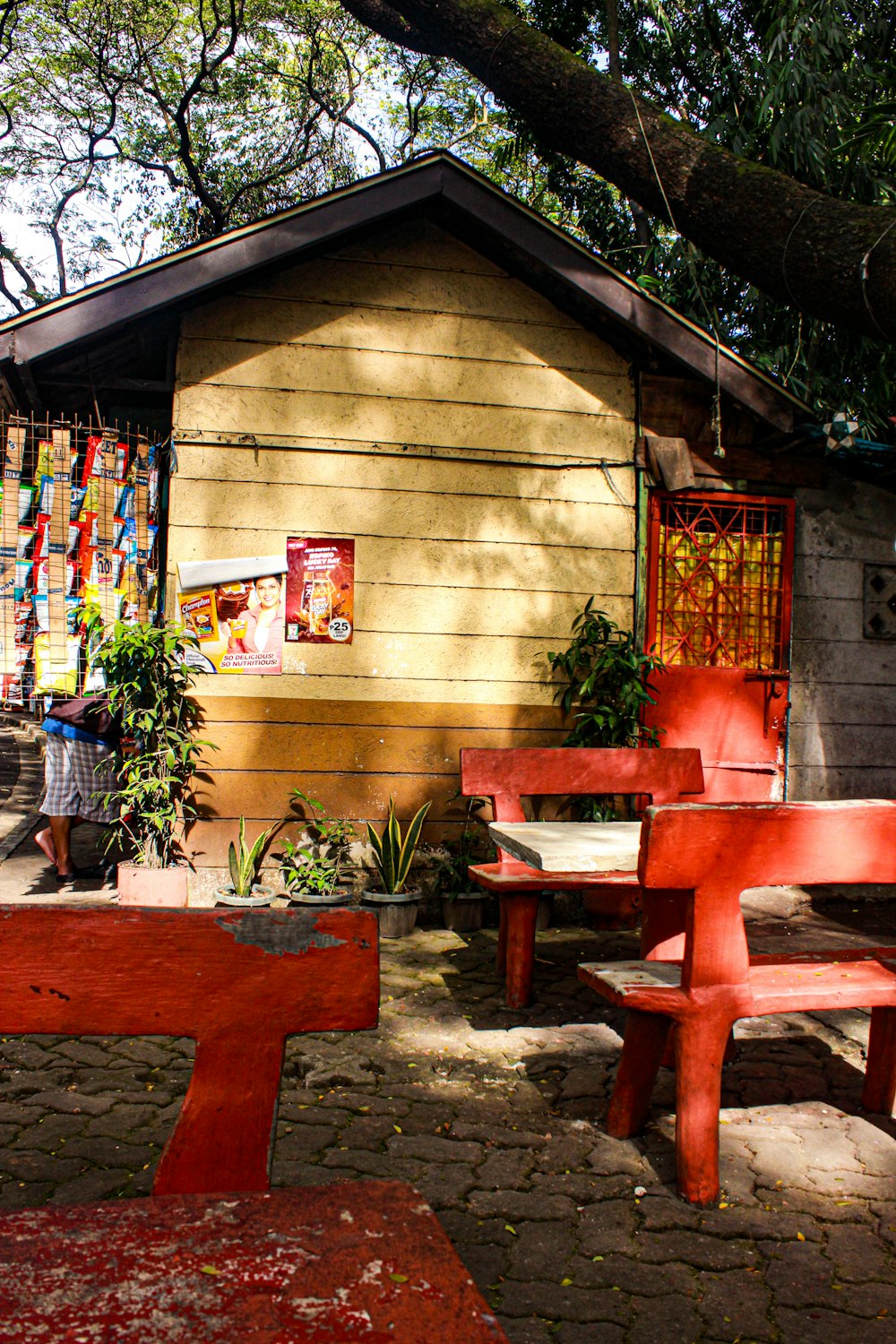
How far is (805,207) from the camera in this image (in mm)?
6090

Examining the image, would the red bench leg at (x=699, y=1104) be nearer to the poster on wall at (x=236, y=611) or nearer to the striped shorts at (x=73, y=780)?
the poster on wall at (x=236, y=611)

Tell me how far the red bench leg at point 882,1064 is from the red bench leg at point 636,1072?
0.85 metres

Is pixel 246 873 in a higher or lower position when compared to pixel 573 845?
lower

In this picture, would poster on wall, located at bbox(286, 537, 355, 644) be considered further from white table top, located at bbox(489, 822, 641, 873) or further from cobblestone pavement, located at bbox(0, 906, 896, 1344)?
cobblestone pavement, located at bbox(0, 906, 896, 1344)

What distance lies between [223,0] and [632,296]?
54.6ft

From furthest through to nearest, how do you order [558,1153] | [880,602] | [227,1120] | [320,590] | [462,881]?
[880,602] → [320,590] → [462,881] → [558,1153] → [227,1120]

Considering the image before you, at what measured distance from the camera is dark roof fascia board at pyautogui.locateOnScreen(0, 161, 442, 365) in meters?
5.77

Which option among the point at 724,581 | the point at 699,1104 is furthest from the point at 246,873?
the point at 724,581

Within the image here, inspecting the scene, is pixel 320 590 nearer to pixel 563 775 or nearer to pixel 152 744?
pixel 152 744

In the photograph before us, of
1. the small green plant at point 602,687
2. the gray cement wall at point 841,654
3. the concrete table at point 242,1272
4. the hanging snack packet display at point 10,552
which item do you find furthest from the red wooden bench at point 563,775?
the concrete table at point 242,1272

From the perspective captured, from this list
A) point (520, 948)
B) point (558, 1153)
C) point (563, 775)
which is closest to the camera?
point (558, 1153)

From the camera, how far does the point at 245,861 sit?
6.06m

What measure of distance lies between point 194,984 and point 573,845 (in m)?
2.62

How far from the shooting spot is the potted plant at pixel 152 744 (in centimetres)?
584
